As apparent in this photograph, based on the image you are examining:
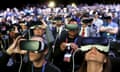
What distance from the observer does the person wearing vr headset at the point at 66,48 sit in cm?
926

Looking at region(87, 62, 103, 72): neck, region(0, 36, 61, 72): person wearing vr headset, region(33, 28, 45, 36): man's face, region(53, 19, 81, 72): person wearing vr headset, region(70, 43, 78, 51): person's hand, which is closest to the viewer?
region(87, 62, 103, 72): neck

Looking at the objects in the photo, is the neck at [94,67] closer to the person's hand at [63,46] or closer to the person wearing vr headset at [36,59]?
the person wearing vr headset at [36,59]

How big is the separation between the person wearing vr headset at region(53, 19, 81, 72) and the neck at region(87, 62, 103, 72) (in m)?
3.12

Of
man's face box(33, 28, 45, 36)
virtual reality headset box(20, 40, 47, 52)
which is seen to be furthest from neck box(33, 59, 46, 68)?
man's face box(33, 28, 45, 36)

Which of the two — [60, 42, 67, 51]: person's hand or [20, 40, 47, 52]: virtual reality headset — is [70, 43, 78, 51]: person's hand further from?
[20, 40, 47, 52]: virtual reality headset

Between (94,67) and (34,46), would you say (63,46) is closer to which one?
(34,46)

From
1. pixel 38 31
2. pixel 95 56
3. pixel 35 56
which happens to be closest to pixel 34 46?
pixel 35 56

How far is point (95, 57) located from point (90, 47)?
312mm

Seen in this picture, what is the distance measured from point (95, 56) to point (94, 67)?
0.49 ft

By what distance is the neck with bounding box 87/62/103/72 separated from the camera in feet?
19.2

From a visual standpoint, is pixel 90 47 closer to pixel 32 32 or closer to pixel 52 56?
pixel 52 56

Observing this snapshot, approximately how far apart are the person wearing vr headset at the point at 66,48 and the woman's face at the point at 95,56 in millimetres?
3016

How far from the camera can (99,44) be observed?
6.30 metres

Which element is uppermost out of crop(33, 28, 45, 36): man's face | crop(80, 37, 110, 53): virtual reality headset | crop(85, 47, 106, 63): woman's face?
crop(80, 37, 110, 53): virtual reality headset
